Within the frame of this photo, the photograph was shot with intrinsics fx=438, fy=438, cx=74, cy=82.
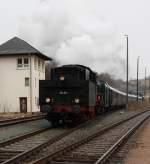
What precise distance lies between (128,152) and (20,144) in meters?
3.84

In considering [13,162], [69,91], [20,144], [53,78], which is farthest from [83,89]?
[13,162]

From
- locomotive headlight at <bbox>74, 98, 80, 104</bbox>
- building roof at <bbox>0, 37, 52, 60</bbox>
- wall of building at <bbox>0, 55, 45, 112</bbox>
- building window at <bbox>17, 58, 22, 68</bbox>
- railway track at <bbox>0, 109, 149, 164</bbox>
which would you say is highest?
building roof at <bbox>0, 37, 52, 60</bbox>

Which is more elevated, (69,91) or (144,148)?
(69,91)

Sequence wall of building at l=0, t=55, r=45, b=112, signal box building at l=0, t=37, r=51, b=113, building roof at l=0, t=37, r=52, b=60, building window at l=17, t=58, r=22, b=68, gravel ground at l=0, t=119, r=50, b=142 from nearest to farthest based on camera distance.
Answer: gravel ground at l=0, t=119, r=50, b=142 < building roof at l=0, t=37, r=52, b=60 < signal box building at l=0, t=37, r=51, b=113 < wall of building at l=0, t=55, r=45, b=112 < building window at l=17, t=58, r=22, b=68

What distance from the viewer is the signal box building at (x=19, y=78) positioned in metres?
52.6

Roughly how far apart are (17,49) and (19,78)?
3.67m

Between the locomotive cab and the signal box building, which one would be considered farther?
the signal box building

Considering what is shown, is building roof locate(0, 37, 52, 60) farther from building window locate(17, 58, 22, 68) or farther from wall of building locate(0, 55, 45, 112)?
building window locate(17, 58, 22, 68)

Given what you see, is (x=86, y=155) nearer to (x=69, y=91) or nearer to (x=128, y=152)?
(x=128, y=152)

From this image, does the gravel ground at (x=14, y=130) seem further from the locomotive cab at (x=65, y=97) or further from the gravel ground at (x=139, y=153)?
the gravel ground at (x=139, y=153)

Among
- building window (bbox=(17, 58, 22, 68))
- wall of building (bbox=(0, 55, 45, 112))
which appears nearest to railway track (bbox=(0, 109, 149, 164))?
wall of building (bbox=(0, 55, 45, 112))

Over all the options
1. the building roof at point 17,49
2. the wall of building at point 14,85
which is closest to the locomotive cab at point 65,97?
the building roof at point 17,49

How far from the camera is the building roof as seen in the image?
52.4 metres

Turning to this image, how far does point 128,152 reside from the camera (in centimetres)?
1295
